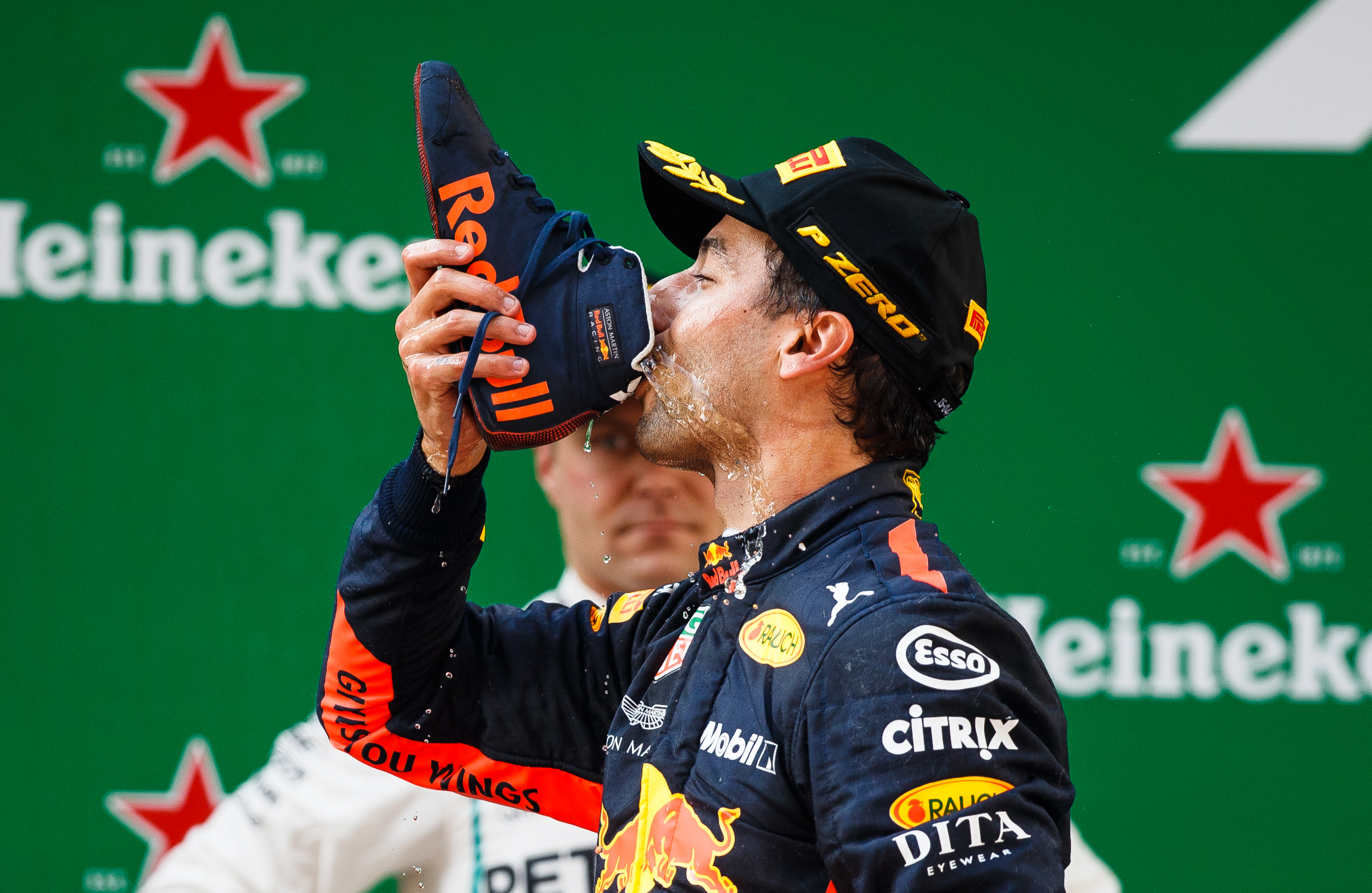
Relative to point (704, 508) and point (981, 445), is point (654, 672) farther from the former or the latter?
point (981, 445)

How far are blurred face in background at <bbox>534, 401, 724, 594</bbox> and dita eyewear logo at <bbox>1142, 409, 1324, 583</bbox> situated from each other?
34.3 inches

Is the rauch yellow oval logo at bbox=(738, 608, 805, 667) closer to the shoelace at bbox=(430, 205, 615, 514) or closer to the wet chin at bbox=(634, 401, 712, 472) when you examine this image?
the wet chin at bbox=(634, 401, 712, 472)

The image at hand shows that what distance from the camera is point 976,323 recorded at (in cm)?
129

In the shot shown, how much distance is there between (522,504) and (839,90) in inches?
37.9

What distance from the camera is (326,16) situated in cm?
248

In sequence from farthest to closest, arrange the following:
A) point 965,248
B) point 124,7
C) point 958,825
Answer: point 124,7, point 965,248, point 958,825

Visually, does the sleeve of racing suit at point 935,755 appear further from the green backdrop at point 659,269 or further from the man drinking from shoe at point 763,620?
the green backdrop at point 659,269

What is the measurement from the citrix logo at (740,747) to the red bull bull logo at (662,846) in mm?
41

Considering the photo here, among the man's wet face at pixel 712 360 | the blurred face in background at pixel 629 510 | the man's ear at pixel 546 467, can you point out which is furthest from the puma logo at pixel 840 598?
the man's ear at pixel 546 467

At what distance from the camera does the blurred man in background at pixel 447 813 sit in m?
2.04

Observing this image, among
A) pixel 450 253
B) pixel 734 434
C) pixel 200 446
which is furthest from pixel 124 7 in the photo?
pixel 734 434

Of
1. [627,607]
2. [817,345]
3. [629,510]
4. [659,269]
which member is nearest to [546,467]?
[629,510]

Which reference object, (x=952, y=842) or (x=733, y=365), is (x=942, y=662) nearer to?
(x=952, y=842)

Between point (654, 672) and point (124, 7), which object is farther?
point (124, 7)
